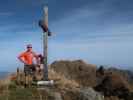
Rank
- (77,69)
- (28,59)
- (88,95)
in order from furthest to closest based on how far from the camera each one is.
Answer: (77,69) < (28,59) < (88,95)

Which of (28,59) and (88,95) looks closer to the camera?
(88,95)

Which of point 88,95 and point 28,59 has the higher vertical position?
point 28,59

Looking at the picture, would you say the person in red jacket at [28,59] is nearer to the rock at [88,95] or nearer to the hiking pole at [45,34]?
the hiking pole at [45,34]

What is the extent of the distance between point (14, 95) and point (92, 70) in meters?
16.1

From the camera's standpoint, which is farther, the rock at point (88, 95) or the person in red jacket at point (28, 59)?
the person in red jacket at point (28, 59)

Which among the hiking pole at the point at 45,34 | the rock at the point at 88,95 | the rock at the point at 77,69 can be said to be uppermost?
the hiking pole at the point at 45,34

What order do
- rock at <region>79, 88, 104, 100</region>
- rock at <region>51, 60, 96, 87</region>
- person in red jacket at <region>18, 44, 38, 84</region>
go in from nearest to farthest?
1. rock at <region>79, 88, 104, 100</region>
2. person in red jacket at <region>18, 44, 38, 84</region>
3. rock at <region>51, 60, 96, 87</region>

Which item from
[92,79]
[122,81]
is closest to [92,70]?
[92,79]

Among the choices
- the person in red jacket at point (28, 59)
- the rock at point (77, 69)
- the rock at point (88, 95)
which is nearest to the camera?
the rock at point (88, 95)

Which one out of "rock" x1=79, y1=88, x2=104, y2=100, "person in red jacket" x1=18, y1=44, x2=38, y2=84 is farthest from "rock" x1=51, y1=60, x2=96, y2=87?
"rock" x1=79, y1=88, x2=104, y2=100

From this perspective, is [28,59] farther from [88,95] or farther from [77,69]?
[77,69]

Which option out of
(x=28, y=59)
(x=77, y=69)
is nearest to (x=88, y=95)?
(x=28, y=59)

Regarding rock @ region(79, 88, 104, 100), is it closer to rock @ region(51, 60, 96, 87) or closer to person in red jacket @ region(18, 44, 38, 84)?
person in red jacket @ region(18, 44, 38, 84)

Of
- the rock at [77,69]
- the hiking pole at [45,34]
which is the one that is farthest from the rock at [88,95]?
the rock at [77,69]
